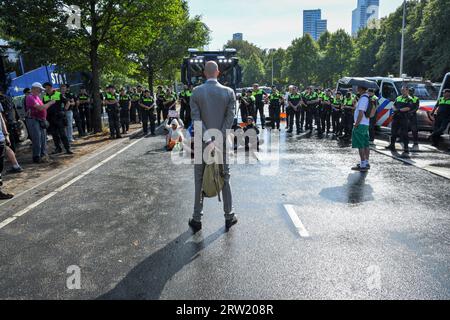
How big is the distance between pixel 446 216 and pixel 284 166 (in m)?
4.09

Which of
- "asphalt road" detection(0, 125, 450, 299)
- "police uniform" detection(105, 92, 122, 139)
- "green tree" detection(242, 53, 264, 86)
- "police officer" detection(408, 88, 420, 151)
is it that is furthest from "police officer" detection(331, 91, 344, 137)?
"green tree" detection(242, 53, 264, 86)

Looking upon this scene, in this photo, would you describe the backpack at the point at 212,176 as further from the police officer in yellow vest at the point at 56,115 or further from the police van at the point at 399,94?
the police van at the point at 399,94

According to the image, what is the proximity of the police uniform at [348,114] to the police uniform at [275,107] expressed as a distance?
10.7 ft

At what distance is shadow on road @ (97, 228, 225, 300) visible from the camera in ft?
11.6

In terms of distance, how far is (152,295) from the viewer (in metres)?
3.50

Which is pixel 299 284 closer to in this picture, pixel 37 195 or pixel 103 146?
pixel 37 195

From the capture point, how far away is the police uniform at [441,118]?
42.0 feet

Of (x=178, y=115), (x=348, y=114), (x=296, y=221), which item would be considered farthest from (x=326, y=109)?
(x=296, y=221)

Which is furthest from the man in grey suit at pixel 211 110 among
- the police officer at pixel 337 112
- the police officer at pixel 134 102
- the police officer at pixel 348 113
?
the police officer at pixel 134 102

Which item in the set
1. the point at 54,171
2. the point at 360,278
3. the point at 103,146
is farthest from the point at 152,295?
the point at 103,146

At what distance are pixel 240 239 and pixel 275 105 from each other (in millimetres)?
12860

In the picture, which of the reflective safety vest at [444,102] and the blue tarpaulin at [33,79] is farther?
the blue tarpaulin at [33,79]

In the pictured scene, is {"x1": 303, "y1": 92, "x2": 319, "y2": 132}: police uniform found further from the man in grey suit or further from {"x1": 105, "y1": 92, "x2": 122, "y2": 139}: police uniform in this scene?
the man in grey suit

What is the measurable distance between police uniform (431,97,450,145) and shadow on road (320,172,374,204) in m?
6.84
